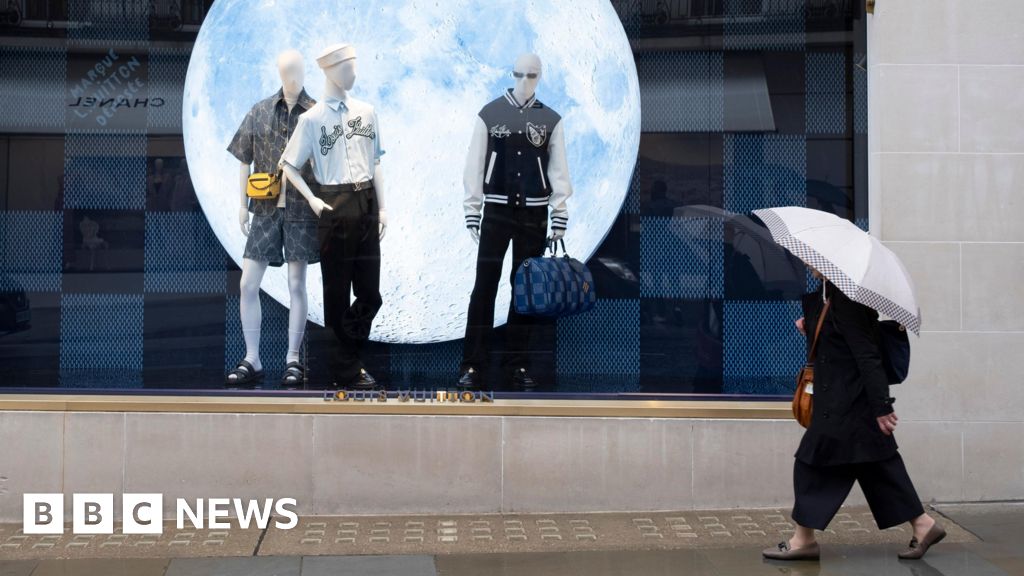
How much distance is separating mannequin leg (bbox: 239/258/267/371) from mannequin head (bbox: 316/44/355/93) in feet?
4.25

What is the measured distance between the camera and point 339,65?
8289 millimetres

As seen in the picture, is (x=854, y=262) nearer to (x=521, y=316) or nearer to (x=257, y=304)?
(x=521, y=316)

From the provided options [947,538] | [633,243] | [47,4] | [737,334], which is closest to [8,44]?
[47,4]

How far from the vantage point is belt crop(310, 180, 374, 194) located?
8281 mm

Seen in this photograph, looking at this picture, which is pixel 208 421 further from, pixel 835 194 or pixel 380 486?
pixel 835 194

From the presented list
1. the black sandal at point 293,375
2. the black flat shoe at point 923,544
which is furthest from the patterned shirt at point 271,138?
the black flat shoe at point 923,544

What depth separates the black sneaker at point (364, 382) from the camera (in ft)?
27.2

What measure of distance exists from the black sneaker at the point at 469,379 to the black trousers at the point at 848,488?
2.40m

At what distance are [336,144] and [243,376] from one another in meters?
1.65

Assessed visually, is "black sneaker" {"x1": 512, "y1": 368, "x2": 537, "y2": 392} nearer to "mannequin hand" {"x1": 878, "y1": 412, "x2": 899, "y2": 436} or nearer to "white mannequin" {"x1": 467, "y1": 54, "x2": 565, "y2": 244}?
"white mannequin" {"x1": 467, "y1": 54, "x2": 565, "y2": 244}

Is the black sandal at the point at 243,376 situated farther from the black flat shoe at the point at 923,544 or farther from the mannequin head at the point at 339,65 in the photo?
the black flat shoe at the point at 923,544

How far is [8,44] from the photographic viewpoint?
8344 mm

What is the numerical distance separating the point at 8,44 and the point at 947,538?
265 inches

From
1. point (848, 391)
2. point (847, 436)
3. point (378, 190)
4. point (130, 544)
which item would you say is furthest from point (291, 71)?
point (847, 436)
